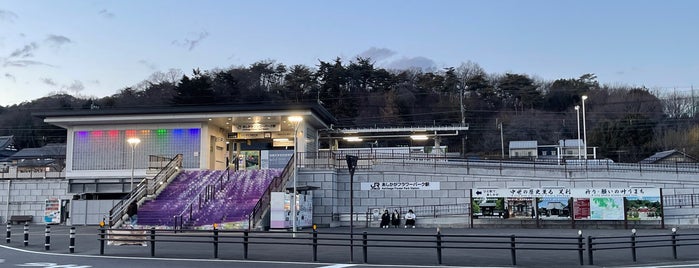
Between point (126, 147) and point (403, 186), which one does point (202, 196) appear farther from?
point (403, 186)

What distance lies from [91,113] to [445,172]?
26.1 metres

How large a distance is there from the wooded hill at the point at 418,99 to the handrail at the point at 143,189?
4555 centimetres

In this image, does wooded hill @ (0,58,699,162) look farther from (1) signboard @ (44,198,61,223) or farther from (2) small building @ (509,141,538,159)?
(1) signboard @ (44,198,61,223)

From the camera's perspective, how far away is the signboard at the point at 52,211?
43.7 m

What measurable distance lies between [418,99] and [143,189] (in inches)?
2741

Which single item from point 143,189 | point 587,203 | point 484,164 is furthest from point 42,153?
point 587,203

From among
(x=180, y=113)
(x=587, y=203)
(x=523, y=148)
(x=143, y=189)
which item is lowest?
(x=587, y=203)

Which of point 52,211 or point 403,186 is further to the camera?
point 52,211

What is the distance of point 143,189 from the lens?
3553cm

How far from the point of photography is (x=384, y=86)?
10219cm

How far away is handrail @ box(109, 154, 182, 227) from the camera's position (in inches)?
1268

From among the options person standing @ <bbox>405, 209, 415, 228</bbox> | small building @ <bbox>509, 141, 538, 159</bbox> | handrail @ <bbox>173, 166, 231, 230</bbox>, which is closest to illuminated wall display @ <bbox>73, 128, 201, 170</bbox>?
handrail @ <bbox>173, 166, 231, 230</bbox>

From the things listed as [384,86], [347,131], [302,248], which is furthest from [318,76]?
[302,248]

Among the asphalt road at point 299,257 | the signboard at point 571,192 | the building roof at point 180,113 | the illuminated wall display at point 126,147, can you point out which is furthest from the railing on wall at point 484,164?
the asphalt road at point 299,257
